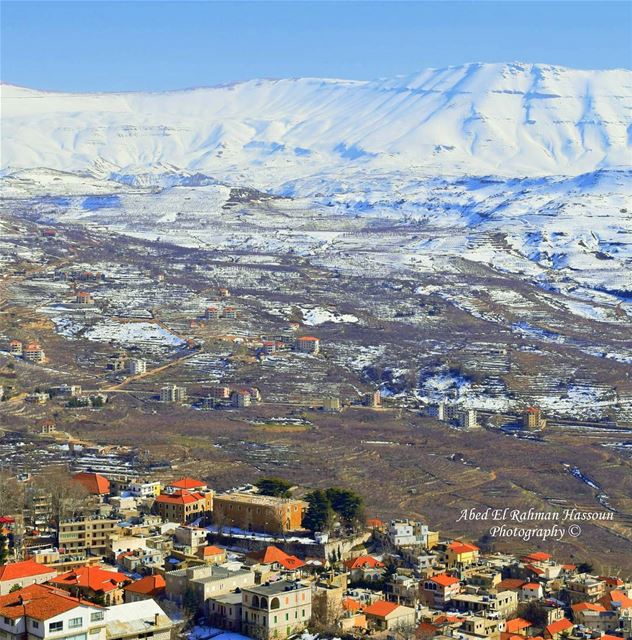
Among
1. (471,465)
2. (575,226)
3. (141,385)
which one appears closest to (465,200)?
(575,226)

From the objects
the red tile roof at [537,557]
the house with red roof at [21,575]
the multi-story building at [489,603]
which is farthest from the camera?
the red tile roof at [537,557]

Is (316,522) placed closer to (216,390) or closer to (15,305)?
(216,390)

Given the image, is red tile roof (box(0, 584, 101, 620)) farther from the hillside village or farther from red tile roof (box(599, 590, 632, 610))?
red tile roof (box(599, 590, 632, 610))

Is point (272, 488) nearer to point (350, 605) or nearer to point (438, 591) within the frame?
point (438, 591)

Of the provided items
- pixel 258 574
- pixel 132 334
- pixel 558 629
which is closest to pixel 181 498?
pixel 258 574

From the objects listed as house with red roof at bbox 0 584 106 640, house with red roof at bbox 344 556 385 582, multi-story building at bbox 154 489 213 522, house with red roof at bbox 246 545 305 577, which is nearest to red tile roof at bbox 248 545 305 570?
house with red roof at bbox 246 545 305 577

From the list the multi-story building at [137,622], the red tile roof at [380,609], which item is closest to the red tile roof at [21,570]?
the multi-story building at [137,622]

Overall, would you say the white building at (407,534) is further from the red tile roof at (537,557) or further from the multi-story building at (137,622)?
the multi-story building at (137,622)
